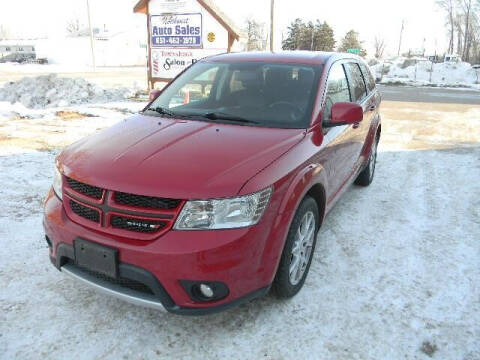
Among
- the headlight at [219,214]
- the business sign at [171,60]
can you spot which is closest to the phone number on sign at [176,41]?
the business sign at [171,60]

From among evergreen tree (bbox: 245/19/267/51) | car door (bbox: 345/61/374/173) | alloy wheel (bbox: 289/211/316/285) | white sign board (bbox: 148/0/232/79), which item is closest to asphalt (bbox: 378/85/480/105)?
white sign board (bbox: 148/0/232/79)

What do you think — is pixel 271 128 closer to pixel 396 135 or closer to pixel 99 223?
pixel 99 223

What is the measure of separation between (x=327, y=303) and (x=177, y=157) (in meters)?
1.47

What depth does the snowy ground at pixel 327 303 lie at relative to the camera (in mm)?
2492

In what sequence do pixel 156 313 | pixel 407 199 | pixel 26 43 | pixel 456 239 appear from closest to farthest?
pixel 156 313 → pixel 456 239 → pixel 407 199 → pixel 26 43

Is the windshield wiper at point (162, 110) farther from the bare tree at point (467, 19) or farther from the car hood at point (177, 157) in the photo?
the bare tree at point (467, 19)

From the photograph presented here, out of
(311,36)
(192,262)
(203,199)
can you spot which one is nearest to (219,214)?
(203,199)

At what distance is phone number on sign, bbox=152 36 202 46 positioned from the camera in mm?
12289

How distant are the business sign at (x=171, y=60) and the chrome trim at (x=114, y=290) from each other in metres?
10.6

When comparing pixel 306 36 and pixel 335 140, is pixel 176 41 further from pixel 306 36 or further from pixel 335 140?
pixel 306 36

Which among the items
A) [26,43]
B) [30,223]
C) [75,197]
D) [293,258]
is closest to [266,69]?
[293,258]

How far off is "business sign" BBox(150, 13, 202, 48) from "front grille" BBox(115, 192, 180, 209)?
10.7 meters

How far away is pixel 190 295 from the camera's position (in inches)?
91.4

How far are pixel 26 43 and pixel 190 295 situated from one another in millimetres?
101432
